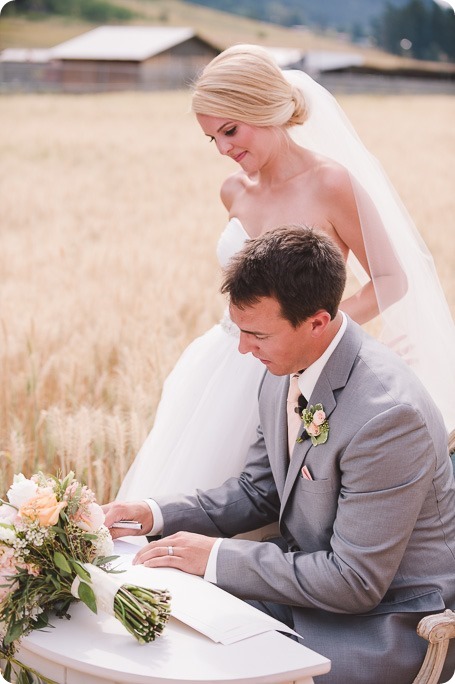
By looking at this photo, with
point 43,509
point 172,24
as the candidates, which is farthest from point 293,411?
point 172,24

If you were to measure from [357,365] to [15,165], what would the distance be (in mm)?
13638

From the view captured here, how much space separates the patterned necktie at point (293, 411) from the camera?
102 inches

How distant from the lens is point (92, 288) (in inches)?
267

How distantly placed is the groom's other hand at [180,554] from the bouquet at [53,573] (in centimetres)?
18

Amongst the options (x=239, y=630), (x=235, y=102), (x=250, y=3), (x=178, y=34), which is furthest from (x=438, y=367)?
(x=250, y=3)

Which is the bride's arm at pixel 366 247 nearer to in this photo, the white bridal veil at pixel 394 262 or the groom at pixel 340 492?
the white bridal veil at pixel 394 262

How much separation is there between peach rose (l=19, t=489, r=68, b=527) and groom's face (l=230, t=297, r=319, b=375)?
2.01 ft

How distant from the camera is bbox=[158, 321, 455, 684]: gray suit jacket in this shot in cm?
230

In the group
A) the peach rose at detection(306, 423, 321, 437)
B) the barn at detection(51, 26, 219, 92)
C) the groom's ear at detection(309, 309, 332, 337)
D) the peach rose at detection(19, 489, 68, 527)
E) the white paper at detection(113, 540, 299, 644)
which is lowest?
the white paper at detection(113, 540, 299, 644)

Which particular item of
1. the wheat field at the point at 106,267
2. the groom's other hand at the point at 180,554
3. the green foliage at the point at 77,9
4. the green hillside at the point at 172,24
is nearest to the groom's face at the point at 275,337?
the groom's other hand at the point at 180,554

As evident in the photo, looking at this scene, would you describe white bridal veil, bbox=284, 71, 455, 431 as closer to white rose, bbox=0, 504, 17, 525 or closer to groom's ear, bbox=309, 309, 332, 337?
groom's ear, bbox=309, 309, 332, 337

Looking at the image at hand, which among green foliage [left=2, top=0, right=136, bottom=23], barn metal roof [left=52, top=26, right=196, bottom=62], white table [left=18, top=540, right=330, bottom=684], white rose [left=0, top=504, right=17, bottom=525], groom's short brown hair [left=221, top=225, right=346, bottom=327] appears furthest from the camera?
green foliage [left=2, top=0, right=136, bottom=23]

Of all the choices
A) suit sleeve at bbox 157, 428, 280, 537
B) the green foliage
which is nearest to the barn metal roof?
the green foliage

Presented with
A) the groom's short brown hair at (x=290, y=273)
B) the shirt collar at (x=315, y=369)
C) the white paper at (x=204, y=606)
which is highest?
the groom's short brown hair at (x=290, y=273)
